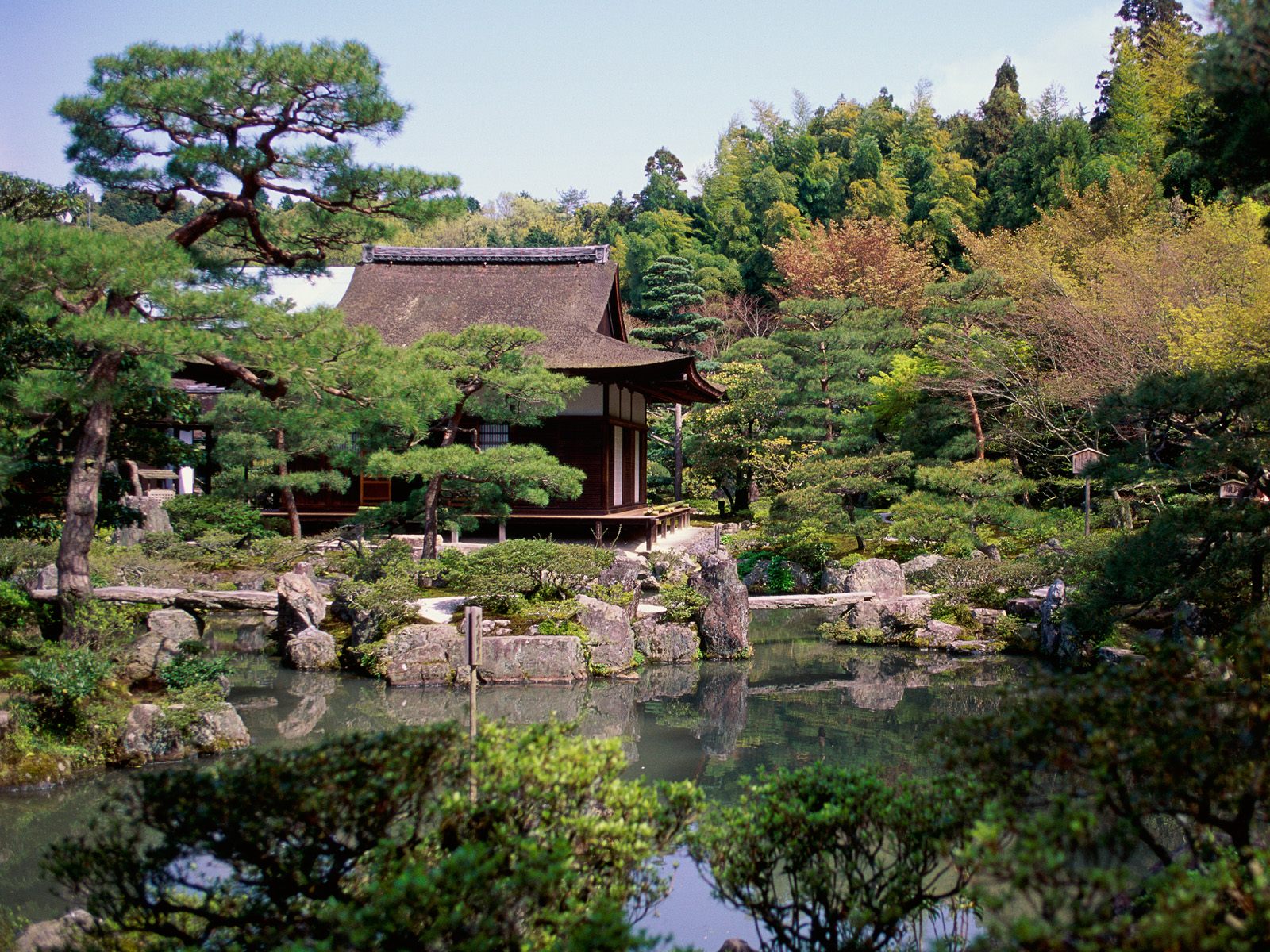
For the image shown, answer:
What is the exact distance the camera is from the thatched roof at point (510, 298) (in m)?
17.1

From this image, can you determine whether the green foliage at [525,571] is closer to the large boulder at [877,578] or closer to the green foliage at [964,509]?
the large boulder at [877,578]

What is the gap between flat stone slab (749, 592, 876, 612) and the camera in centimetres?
1312

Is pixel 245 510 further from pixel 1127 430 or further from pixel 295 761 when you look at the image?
pixel 1127 430

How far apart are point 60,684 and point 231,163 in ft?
13.3

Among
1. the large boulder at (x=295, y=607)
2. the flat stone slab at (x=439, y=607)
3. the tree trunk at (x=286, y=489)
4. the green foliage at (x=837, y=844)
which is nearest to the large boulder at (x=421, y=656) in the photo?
the flat stone slab at (x=439, y=607)

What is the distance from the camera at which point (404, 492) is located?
17094 mm

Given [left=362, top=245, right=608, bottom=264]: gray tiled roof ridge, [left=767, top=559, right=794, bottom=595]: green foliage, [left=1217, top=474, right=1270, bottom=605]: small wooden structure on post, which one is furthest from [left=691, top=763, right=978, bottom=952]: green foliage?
[left=362, top=245, right=608, bottom=264]: gray tiled roof ridge

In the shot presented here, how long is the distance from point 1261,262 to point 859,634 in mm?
9333

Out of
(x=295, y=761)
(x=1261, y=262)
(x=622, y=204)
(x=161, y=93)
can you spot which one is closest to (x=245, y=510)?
(x=161, y=93)

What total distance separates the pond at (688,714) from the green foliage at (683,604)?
0.69 m

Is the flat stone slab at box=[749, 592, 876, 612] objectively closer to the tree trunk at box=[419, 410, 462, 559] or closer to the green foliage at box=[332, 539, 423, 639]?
the tree trunk at box=[419, 410, 462, 559]

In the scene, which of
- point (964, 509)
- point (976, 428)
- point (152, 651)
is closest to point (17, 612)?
point (152, 651)

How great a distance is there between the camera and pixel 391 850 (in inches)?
132

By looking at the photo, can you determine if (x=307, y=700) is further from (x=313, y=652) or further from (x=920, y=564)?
(x=920, y=564)
